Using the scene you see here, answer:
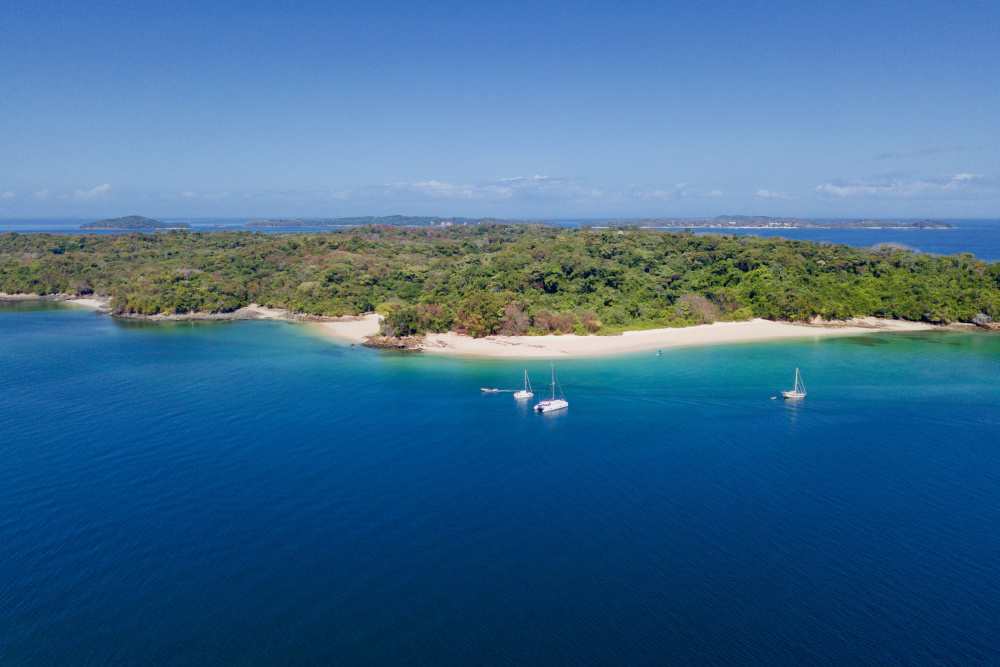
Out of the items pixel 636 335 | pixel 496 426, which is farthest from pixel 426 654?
pixel 636 335

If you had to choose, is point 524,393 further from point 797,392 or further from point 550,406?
point 797,392

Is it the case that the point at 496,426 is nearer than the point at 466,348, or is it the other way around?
the point at 496,426

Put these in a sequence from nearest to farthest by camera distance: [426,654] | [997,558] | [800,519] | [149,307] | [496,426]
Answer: [426,654] < [997,558] < [800,519] < [496,426] < [149,307]

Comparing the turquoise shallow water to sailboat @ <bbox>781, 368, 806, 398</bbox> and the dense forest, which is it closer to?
sailboat @ <bbox>781, 368, 806, 398</bbox>

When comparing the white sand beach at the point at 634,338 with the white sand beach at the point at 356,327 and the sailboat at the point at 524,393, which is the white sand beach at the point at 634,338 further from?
the sailboat at the point at 524,393

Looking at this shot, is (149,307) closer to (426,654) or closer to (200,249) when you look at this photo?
(200,249)

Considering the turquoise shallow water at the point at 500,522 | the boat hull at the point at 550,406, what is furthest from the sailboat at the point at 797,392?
the boat hull at the point at 550,406
